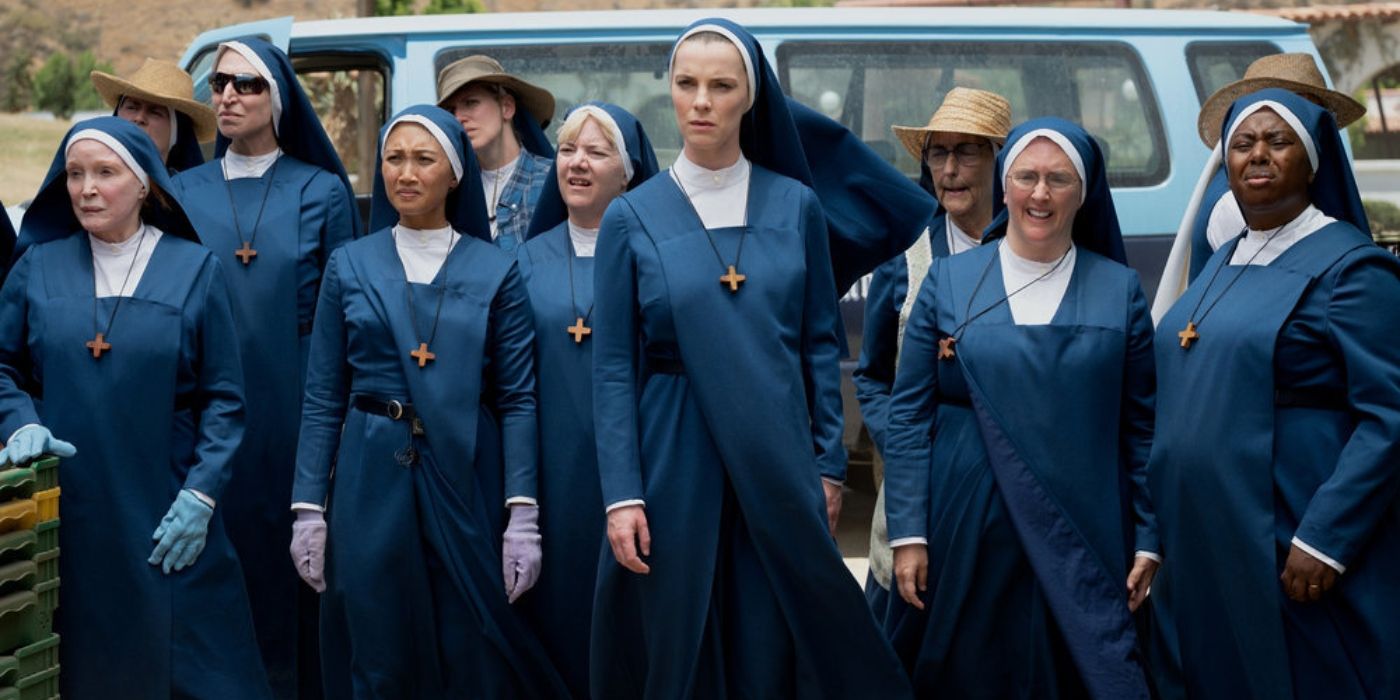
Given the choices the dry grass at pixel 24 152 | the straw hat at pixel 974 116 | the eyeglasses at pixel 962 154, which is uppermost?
the dry grass at pixel 24 152

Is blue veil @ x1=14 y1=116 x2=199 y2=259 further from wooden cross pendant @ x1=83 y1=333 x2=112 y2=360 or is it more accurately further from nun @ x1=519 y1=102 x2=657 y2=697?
nun @ x1=519 y1=102 x2=657 y2=697

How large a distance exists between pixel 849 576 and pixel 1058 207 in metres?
1.11

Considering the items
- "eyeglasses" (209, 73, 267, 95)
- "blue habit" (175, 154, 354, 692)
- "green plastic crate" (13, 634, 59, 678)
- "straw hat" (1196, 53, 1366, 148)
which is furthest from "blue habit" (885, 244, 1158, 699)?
"straw hat" (1196, 53, 1366, 148)

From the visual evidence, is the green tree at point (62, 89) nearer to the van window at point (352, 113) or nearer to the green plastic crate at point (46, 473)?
the van window at point (352, 113)

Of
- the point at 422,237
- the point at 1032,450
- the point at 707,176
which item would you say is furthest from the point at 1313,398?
the point at 422,237

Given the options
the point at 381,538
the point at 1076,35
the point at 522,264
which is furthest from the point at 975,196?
the point at 1076,35

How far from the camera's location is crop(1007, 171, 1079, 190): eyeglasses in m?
4.75

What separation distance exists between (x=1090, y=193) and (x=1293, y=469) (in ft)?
3.07

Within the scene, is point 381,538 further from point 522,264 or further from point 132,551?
point 522,264

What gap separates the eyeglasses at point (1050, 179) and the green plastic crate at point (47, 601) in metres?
2.60

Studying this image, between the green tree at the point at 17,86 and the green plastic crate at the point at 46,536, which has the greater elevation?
the green tree at the point at 17,86

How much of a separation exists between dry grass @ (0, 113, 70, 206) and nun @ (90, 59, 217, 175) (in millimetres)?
20874

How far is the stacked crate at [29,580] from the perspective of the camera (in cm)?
429

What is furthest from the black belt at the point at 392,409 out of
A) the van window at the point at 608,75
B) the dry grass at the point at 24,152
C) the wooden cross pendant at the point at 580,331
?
the dry grass at the point at 24,152
